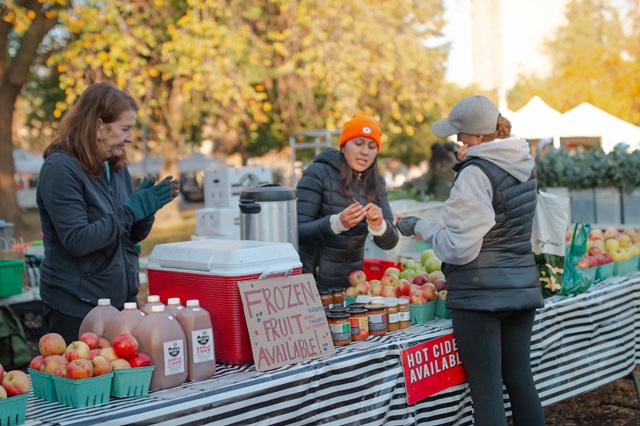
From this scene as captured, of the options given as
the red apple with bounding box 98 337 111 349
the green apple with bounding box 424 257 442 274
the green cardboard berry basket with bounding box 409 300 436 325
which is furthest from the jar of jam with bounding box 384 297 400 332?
the red apple with bounding box 98 337 111 349

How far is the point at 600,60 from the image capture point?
23.9 m

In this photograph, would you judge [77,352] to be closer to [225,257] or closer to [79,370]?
[79,370]

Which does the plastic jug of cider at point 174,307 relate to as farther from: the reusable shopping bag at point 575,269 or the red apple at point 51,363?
the reusable shopping bag at point 575,269

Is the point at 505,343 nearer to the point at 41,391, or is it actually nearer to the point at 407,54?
the point at 41,391

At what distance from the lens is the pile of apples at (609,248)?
490 centimetres

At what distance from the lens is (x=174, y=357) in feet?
8.37

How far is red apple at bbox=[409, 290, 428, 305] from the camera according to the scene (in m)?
3.59

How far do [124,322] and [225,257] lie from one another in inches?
17.1

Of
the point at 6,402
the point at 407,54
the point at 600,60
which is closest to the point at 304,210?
the point at 6,402

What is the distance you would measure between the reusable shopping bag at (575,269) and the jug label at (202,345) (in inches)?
97.0

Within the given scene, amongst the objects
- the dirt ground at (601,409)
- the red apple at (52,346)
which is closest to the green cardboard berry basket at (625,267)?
the dirt ground at (601,409)

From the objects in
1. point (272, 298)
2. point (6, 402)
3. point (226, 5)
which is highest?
point (226, 5)

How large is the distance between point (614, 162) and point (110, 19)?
8.40 m

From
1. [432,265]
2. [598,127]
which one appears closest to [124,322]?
[432,265]
